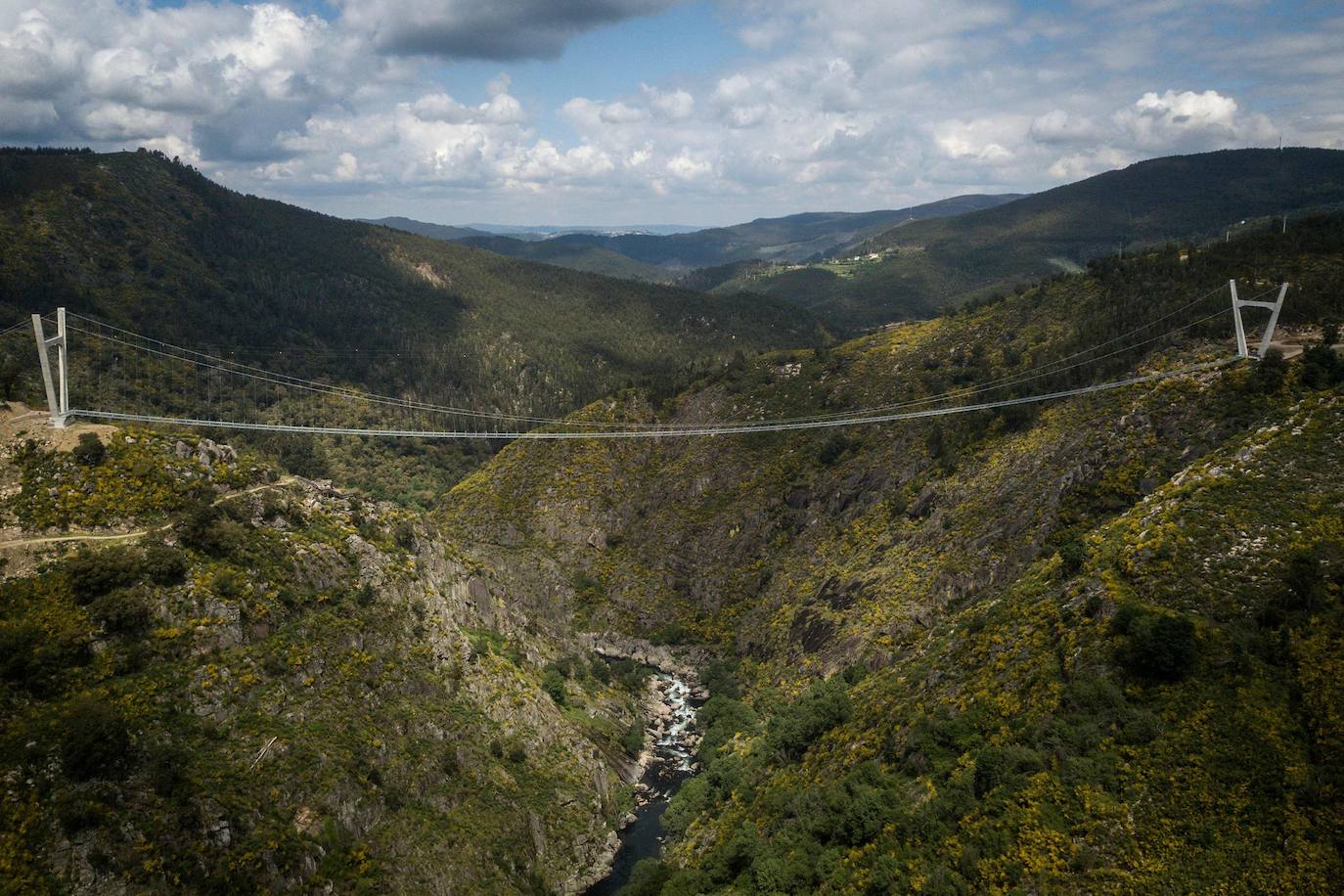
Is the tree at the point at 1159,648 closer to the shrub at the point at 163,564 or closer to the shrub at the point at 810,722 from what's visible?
the shrub at the point at 810,722

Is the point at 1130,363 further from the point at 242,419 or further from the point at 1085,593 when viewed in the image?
the point at 242,419

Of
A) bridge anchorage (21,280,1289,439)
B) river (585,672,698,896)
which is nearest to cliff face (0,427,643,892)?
river (585,672,698,896)

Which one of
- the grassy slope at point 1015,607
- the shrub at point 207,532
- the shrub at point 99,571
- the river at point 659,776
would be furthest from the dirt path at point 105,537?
the river at point 659,776

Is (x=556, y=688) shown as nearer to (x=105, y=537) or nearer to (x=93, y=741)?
(x=105, y=537)

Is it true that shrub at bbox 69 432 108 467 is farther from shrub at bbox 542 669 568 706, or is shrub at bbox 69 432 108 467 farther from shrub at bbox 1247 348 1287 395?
shrub at bbox 1247 348 1287 395

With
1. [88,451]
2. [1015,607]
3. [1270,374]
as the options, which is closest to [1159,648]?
[1015,607]

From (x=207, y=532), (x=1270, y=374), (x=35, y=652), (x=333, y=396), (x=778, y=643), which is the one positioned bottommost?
(x=778, y=643)

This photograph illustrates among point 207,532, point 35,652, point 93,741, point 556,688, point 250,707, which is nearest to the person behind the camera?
point 93,741
